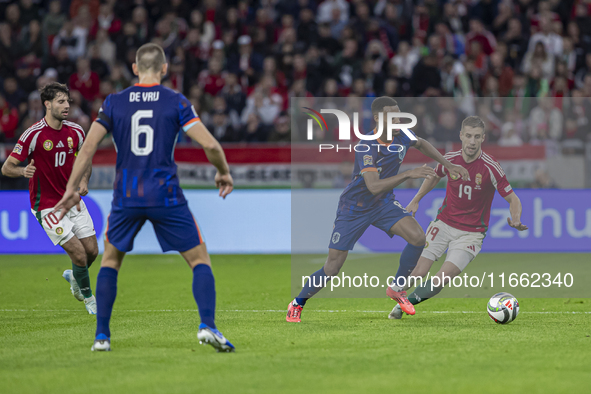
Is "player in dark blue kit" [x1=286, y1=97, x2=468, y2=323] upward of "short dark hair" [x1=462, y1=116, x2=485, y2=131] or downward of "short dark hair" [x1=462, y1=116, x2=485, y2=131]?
downward

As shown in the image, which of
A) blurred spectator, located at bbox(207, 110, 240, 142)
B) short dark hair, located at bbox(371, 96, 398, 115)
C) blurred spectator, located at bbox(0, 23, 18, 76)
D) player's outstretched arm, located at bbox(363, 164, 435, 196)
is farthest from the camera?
blurred spectator, located at bbox(0, 23, 18, 76)

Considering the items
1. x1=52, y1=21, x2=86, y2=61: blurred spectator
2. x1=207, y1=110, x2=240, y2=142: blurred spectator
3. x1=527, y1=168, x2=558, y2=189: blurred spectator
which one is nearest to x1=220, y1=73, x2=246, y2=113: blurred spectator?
x1=207, y1=110, x2=240, y2=142: blurred spectator

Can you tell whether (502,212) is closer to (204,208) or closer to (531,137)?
(531,137)

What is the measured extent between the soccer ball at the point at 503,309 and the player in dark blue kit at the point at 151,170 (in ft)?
9.10

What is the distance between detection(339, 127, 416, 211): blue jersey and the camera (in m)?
7.50

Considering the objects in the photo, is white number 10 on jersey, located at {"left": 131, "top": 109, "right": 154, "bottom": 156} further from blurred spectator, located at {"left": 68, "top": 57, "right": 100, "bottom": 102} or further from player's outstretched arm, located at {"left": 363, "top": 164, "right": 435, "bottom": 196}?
blurred spectator, located at {"left": 68, "top": 57, "right": 100, "bottom": 102}

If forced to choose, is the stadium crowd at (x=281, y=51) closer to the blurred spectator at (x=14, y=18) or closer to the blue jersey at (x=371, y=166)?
the blurred spectator at (x=14, y=18)

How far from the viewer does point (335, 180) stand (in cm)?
1212

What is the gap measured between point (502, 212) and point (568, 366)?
5.46m

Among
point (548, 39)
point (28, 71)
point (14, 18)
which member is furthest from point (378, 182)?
point (14, 18)

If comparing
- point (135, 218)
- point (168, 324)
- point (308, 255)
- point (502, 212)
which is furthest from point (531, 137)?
point (135, 218)

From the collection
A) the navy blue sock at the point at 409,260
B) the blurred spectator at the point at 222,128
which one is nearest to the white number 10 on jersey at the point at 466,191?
the navy blue sock at the point at 409,260

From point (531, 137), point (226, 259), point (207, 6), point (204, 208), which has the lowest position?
point (226, 259)

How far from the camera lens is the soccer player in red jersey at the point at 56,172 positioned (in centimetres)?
796
